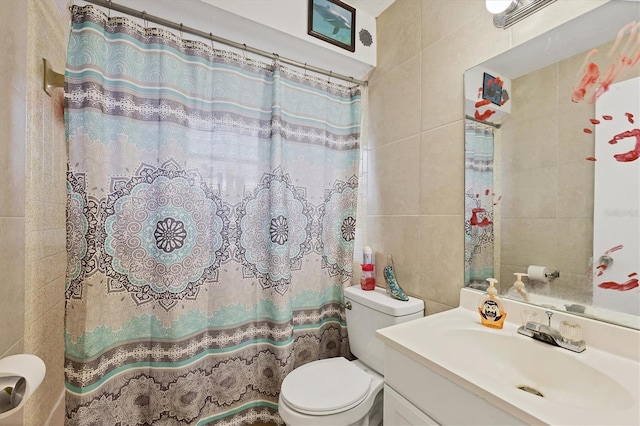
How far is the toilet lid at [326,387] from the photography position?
1075mm

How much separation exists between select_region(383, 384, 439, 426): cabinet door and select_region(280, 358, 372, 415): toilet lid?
0.75 feet

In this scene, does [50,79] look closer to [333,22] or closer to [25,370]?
[25,370]

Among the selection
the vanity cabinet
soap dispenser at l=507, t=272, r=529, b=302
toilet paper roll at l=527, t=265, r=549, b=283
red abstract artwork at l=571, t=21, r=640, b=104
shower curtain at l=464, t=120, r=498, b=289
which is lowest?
the vanity cabinet

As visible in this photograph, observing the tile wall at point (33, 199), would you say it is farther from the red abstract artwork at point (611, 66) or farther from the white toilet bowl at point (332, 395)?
the red abstract artwork at point (611, 66)

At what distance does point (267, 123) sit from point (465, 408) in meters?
1.43

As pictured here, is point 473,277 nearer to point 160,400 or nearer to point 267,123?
point 267,123

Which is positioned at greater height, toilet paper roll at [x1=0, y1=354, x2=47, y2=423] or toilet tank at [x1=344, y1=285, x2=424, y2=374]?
toilet paper roll at [x1=0, y1=354, x2=47, y2=423]

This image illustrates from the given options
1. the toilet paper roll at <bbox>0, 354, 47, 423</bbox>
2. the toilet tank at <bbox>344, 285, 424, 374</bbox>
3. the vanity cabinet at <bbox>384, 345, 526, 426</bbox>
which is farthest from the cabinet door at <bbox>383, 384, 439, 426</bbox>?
the toilet paper roll at <bbox>0, 354, 47, 423</bbox>

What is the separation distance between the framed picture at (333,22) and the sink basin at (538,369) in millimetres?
1566

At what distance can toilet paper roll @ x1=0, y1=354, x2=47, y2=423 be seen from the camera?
1.93ft

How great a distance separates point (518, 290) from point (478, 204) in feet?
1.20

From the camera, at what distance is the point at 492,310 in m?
1.00

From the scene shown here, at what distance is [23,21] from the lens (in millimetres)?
846

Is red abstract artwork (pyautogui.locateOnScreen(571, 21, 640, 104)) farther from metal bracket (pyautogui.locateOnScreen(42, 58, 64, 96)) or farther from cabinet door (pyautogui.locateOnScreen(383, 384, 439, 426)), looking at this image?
metal bracket (pyautogui.locateOnScreen(42, 58, 64, 96))
